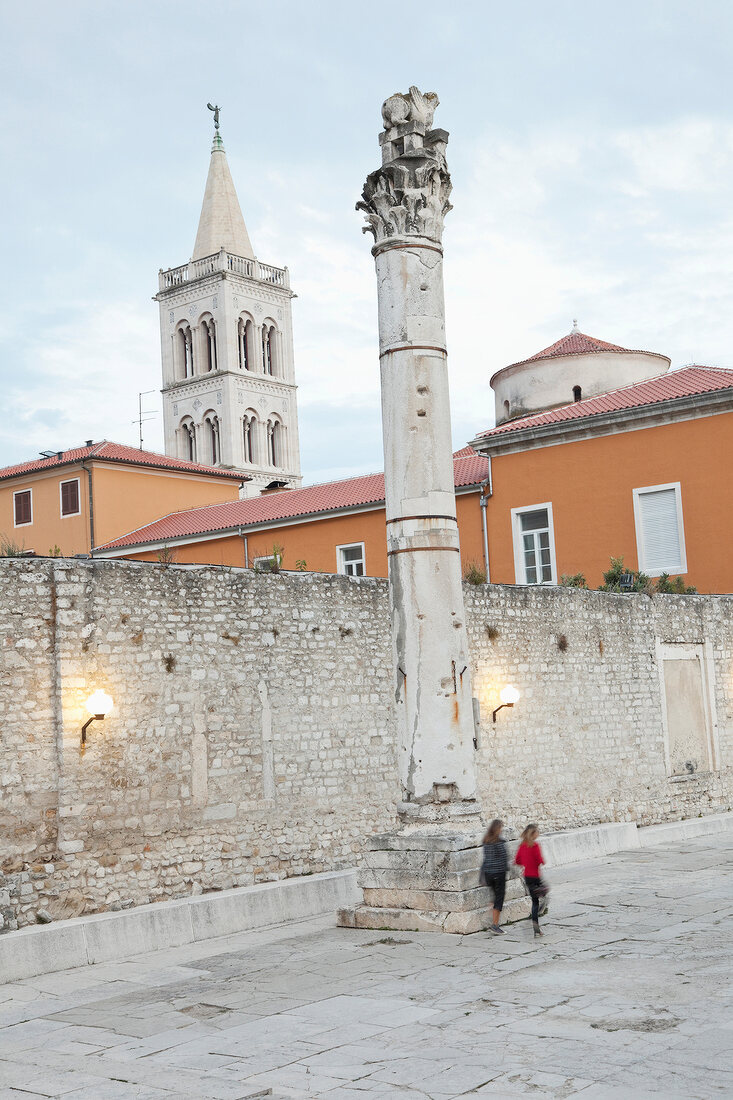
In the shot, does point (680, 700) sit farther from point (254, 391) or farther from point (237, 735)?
point (254, 391)

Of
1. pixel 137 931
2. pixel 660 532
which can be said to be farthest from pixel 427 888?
pixel 660 532

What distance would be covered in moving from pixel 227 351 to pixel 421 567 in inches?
2595

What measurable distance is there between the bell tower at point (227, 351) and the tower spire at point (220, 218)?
2.6 inches

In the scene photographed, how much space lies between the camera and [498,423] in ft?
107

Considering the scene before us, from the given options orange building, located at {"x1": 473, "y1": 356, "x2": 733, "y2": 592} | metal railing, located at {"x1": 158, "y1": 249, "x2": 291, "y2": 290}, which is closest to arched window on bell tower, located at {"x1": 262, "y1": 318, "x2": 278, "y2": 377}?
metal railing, located at {"x1": 158, "y1": 249, "x2": 291, "y2": 290}

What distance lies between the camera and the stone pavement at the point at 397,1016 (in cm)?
603

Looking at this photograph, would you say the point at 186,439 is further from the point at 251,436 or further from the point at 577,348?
the point at 577,348

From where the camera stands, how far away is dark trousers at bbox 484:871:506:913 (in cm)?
987

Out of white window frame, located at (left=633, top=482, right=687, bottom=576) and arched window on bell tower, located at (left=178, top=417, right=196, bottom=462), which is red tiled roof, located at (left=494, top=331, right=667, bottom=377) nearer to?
white window frame, located at (left=633, top=482, right=687, bottom=576)

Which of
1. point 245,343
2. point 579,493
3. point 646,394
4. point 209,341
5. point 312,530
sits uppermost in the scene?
point 209,341

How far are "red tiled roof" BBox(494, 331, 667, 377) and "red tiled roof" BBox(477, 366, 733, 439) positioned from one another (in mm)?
4761

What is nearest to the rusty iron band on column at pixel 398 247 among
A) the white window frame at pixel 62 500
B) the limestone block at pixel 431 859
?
the limestone block at pixel 431 859

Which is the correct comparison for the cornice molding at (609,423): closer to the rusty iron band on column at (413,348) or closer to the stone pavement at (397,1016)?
the rusty iron band on column at (413,348)

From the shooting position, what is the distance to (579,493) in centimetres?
2494
